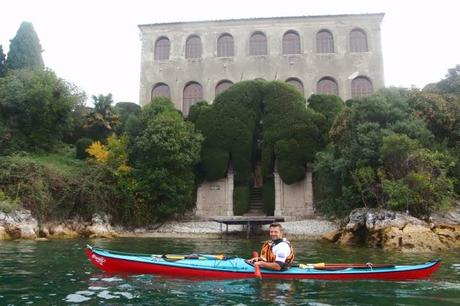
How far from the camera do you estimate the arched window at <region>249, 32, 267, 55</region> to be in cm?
4212

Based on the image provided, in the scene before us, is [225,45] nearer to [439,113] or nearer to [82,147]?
[82,147]

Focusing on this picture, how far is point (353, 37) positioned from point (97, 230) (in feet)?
95.8

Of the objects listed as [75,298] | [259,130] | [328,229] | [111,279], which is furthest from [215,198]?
[75,298]

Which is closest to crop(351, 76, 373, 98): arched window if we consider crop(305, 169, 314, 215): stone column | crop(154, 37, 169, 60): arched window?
crop(305, 169, 314, 215): stone column

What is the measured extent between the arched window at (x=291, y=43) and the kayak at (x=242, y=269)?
32935mm

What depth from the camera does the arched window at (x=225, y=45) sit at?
42500 millimetres

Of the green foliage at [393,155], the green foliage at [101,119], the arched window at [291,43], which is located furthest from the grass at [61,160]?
the arched window at [291,43]

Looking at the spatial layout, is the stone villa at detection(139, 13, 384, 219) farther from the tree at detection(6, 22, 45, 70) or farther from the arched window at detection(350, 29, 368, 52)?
the tree at detection(6, 22, 45, 70)

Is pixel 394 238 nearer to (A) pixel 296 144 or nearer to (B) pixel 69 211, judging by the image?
(A) pixel 296 144

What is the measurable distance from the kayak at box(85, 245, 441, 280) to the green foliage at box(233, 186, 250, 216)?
21413 millimetres

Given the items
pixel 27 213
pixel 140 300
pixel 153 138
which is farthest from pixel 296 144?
pixel 140 300

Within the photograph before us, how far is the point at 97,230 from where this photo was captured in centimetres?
2664

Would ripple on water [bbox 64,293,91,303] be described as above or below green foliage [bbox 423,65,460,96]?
below

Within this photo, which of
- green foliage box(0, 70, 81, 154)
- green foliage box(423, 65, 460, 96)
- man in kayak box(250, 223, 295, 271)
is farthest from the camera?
green foliage box(0, 70, 81, 154)
